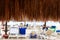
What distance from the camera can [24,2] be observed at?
488 mm

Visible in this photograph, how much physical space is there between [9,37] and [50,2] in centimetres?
73

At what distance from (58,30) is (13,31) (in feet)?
1.45

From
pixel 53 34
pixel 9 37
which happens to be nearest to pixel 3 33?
pixel 9 37

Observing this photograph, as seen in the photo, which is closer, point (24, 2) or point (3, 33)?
point (24, 2)

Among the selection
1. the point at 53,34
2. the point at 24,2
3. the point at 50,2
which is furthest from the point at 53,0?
the point at 53,34

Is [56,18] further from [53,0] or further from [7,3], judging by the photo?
[7,3]

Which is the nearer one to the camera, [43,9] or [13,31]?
[43,9]

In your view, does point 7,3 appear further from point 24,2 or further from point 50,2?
point 50,2

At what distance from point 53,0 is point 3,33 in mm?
728

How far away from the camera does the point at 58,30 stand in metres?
1.15

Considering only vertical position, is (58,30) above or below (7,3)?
below

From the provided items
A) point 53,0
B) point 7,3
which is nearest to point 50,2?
point 53,0

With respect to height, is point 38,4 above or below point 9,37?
above

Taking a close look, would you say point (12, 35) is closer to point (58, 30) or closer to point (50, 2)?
point (58, 30)
